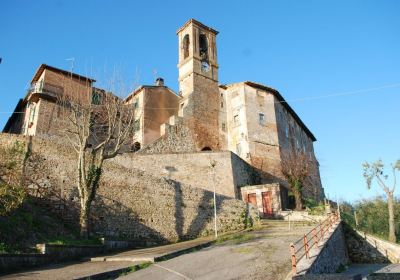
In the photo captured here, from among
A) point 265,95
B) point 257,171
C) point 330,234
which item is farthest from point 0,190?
point 265,95

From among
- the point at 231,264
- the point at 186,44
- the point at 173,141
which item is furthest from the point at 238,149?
the point at 231,264

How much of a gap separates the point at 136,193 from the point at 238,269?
9.44m

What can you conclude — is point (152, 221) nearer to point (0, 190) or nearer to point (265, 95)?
point (0, 190)

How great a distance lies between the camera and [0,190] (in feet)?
38.8

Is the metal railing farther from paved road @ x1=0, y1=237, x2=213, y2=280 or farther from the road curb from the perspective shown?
paved road @ x1=0, y1=237, x2=213, y2=280

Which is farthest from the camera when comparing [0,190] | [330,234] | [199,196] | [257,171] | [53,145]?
[257,171]

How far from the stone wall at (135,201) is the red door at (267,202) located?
565cm

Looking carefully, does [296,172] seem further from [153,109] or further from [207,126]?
[153,109]

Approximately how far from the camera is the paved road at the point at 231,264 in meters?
9.40

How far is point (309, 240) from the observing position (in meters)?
13.1

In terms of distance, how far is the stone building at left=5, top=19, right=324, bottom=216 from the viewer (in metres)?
27.6

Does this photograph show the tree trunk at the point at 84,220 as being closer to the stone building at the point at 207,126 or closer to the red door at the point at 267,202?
the stone building at the point at 207,126

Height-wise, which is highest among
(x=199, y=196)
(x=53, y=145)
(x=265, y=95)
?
(x=265, y=95)

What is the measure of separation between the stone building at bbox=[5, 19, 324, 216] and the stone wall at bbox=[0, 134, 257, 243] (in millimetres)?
6763
